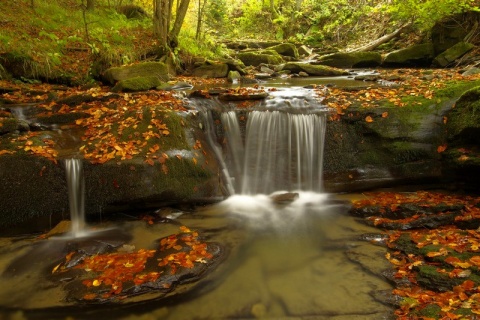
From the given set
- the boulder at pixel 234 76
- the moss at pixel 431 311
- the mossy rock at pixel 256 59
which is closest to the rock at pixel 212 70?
the boulder at pixel 234 76

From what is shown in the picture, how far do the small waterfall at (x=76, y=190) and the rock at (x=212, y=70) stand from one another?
347 inches

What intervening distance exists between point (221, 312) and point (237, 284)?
56 centimetres

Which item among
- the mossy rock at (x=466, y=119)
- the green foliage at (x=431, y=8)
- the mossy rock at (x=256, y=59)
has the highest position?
the green foliage at (x=431, y=8)

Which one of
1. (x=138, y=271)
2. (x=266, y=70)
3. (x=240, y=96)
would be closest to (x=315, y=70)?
(x=266, y=70)

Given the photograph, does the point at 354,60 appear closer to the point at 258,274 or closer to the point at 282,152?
the point at 282,152

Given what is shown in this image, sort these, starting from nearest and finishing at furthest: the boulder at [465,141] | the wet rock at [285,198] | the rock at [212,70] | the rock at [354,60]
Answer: the boulder at [465,141]
the wet rock at [285,198]
the rock at [212,70]
the rock at [354,60]

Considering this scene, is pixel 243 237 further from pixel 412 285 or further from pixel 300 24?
pixel 300 24

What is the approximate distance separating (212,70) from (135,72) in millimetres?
4101

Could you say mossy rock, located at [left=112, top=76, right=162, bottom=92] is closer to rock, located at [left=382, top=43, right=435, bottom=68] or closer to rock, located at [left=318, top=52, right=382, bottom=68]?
rock, located at [left=318, top=52, right=382, bottom=68]

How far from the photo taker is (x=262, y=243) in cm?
529

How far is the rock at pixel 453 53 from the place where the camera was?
12.3 m

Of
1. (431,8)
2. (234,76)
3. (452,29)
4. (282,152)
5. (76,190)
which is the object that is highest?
(431,8)

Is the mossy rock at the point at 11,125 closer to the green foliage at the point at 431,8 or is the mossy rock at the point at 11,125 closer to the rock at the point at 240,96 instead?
the rock at the point at 240,96

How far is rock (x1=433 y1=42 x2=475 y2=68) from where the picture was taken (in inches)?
485
